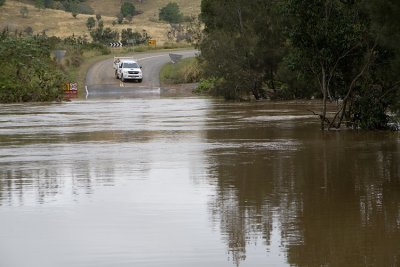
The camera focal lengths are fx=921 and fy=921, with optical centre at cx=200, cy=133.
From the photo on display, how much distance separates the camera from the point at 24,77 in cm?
5484

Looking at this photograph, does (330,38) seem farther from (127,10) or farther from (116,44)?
(127,10)

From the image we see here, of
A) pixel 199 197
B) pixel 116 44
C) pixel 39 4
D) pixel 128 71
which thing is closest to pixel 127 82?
pixel 128 71

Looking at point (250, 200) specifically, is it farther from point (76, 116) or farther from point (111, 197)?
point (76, 116)

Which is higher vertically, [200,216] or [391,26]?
[391,26]

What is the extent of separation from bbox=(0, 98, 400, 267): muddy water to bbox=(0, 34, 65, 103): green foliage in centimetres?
2423

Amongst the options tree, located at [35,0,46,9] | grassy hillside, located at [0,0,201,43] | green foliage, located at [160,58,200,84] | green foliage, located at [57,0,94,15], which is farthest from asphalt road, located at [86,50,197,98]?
green foliage, located at [57,0,94,15]

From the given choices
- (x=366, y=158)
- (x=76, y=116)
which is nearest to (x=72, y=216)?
(x=366, y=158)

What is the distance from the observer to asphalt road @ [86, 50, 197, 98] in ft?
206

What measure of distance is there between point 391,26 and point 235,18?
29852 millimetres

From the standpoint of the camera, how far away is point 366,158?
21.1 meters

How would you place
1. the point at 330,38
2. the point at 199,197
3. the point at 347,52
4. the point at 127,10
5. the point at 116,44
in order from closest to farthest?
the point at 199,197 < the point at 330,38 < the point at 347,52 < the point at 116,44 < the point at 127,10

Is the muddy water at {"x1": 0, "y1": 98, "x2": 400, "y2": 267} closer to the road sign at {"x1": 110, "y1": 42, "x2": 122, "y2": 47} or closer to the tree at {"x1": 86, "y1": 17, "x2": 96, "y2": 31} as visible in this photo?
the road sign at {"x1": 110, "y1": 42, "x2": 122, "y2": 47}

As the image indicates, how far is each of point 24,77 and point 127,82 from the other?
14.6 m

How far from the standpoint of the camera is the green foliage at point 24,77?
53750 millimetres
